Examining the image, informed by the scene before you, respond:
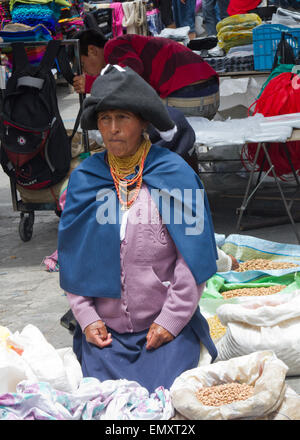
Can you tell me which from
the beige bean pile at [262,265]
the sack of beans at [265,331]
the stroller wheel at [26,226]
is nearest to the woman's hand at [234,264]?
the beige bean pile at [262,265]

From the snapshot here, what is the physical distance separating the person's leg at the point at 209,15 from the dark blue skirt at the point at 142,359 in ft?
28.8

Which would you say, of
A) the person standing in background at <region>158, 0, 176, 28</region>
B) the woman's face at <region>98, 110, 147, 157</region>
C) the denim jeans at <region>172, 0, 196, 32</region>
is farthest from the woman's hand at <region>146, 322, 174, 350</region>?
the person standing in background at <region>158, 0, 176, 28</region>

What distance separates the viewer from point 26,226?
5.56m

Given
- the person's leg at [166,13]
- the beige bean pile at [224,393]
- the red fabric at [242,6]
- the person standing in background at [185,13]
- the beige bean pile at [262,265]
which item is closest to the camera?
the beige bean pile at [224,393]

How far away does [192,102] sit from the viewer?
5375mm

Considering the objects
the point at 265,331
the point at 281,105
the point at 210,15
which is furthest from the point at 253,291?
the point at 210,15

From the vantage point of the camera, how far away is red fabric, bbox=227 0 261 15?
843 centimetres

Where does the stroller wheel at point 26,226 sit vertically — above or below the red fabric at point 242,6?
below

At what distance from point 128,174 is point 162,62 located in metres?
2.69

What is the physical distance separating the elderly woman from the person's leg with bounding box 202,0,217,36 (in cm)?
847

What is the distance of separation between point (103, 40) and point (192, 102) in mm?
854

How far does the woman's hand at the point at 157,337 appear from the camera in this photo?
2.53m

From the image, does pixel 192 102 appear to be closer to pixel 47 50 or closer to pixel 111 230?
pixel 47 50

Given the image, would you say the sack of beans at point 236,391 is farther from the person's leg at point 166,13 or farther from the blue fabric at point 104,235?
the person's leg at point 166,13
